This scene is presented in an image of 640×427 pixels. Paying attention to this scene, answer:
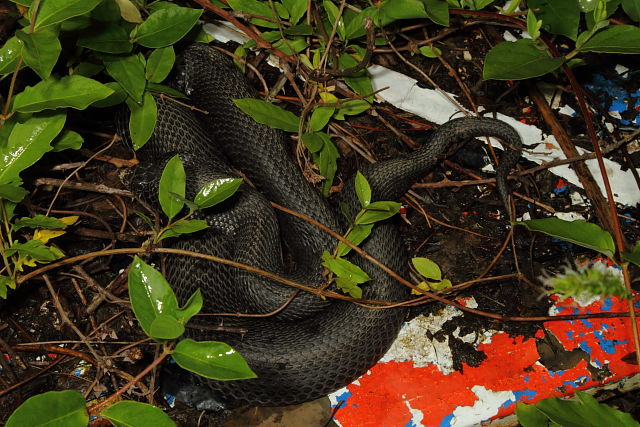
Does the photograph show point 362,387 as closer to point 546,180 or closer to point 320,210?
point 320,210

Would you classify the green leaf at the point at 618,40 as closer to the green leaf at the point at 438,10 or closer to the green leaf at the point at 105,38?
the green leaf at the point at 438,10

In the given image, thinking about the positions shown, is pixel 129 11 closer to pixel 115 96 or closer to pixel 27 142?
pixel 115 96

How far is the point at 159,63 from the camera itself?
308cm

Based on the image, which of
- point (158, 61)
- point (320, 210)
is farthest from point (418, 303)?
point (158, 61)

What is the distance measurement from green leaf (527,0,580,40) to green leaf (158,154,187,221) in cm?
203

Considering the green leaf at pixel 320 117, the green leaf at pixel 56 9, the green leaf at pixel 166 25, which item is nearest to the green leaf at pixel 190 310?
the green leaf at pixel 56 9

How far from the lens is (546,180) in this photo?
12.3 feet

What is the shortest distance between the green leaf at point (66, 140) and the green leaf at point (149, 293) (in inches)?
39.8

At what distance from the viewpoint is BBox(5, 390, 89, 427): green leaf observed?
1.97 metres

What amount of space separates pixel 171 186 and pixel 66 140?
723mm

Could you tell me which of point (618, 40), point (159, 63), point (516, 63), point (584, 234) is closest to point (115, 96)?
point (159, 63)

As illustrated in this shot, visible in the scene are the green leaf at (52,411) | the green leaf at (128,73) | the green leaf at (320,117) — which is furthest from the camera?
the green leaf at (320,117)

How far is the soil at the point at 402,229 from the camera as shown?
3125 mm

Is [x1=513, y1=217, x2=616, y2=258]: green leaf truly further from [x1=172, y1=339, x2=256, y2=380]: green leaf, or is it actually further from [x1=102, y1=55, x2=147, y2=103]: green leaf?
[x1=102, y1=55, x2=147, y2=103]: green leaf
